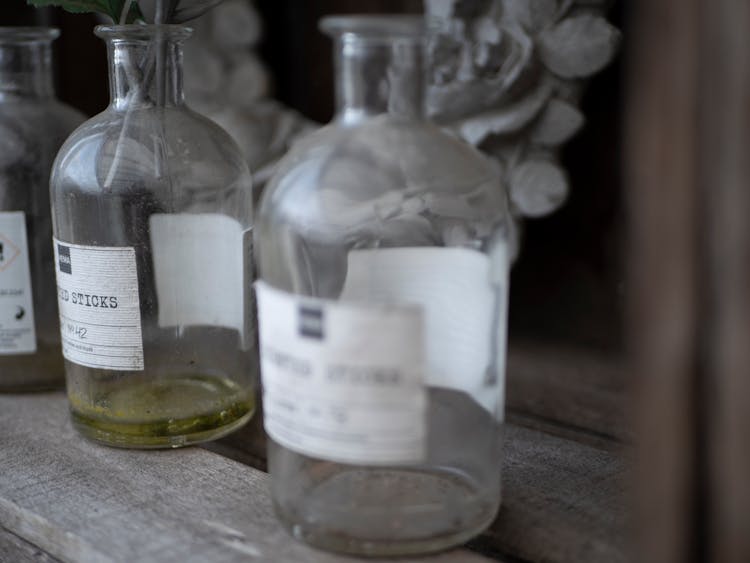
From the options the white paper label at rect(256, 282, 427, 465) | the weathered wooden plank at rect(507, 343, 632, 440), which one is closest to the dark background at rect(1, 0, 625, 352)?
the weathered wooden plank at rect(507, 343, 632, 440)

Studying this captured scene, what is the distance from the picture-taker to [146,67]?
0.51 m

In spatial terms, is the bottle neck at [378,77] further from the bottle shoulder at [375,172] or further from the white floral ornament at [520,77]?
the white floral ornament at [520,77]

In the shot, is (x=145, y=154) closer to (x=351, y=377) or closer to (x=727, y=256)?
(x=351, y=377)

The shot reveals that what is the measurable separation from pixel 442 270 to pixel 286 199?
78mm

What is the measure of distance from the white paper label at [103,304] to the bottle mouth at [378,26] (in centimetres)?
19

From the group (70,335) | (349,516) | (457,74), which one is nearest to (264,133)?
(457,74)

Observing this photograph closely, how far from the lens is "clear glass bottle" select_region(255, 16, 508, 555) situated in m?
0.36

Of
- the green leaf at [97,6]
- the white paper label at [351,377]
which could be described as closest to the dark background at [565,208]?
the green leaf at [97,6]

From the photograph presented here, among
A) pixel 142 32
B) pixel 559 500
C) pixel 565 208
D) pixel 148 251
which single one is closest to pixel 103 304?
pixel 148 251

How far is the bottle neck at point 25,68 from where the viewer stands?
0.61 metres

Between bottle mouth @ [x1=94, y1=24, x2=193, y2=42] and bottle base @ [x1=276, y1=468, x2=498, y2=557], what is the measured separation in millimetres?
255

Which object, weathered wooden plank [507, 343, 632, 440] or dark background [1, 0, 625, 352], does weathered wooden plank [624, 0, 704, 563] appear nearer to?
weathered wooden plank [507, 343, 632, 440]

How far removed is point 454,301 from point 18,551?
25 cm

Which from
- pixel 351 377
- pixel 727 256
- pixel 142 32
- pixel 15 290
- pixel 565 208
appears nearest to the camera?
pixel 727 256
